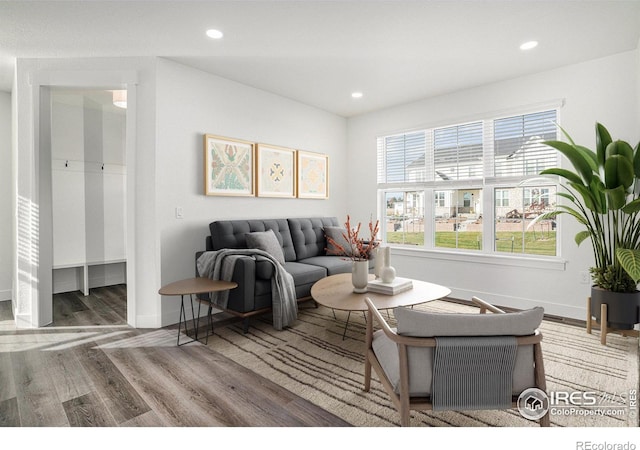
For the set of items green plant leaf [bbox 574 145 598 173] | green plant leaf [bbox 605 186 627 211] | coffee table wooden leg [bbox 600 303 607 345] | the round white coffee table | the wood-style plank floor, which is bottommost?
the wood-style plank floor

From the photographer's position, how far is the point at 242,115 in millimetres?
4094

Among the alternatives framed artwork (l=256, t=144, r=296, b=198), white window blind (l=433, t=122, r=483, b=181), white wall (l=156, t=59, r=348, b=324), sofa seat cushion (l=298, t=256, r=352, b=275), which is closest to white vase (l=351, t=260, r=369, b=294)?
sofa seat cushion (l=298, t=256, r=352, b=275)

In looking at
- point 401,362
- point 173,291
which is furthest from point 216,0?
point 401,362

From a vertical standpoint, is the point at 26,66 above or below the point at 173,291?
above

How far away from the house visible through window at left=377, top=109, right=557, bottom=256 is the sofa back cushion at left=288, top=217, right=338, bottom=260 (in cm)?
115

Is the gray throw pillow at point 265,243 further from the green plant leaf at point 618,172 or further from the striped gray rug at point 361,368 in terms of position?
the green plant leaf at point 618,172

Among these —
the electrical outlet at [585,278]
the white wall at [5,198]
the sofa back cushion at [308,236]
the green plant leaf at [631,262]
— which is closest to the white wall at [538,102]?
the electrical outlet at [585,278]

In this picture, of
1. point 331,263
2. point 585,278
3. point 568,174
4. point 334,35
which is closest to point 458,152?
point 568,174

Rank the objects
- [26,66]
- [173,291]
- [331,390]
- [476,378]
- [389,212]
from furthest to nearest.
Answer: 1. [389,212]
2. [26,66]
3. [173,291]
4. [331,390]
5. [476,378]

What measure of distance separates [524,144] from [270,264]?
10.5 ft

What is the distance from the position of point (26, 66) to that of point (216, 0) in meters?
2.33

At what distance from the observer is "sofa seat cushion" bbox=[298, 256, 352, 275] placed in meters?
3.92

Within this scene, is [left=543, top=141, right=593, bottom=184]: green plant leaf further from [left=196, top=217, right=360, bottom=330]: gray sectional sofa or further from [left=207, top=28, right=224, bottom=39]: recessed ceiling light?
[left=207, top=28, right=224, bottom=39]: recessed ceiling light

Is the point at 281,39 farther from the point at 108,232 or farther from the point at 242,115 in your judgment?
the point at 108,232
